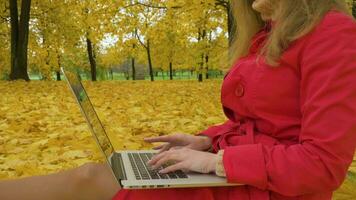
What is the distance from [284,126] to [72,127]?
12.7 ft

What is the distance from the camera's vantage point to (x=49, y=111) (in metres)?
6.53

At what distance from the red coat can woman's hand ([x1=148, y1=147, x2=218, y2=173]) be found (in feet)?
0.19

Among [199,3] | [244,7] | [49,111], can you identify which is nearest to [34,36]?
[199,3]

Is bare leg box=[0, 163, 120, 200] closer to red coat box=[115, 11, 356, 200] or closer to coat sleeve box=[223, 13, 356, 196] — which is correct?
red coat box=[115, 11, 356, 200]

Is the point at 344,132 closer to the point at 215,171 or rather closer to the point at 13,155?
the point at 215,171

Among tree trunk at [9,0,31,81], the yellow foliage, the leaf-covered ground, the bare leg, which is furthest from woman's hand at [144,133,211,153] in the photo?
tree trunk at [9,0,31,81]

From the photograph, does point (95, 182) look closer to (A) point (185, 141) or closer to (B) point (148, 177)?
(B) point (148, 177)

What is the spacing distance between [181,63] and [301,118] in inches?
1123

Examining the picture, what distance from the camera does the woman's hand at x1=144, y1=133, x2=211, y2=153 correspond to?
194 cm

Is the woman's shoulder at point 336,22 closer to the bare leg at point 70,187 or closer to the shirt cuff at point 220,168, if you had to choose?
the shirt cuff at point 220,168

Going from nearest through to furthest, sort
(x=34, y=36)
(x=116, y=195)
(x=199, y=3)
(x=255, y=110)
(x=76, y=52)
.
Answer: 1. (x=116, y=195)
2. (x=255, y=110)
3. (x=199, y=3)
4. (x=34, y=36)
5. (x=76, y=52)

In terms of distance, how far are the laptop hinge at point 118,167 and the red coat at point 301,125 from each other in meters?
0.06

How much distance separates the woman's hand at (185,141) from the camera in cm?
194

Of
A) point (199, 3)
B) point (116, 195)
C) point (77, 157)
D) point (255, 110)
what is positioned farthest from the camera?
point (199, 3)
